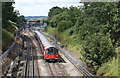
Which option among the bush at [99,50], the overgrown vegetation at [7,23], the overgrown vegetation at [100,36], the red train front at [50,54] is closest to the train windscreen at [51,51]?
the red train front at [50,54]

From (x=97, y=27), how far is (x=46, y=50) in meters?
8.88

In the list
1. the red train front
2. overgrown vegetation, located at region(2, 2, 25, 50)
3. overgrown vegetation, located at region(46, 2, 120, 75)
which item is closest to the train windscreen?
the red train front

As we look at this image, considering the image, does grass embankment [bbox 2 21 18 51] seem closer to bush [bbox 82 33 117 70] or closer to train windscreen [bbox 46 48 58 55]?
train windscreen [bbox 46 48 58 55]

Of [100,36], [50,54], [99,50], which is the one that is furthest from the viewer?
[50,54]

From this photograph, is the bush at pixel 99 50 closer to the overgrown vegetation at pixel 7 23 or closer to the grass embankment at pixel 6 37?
the overgrown vegetation at pixel 7 23

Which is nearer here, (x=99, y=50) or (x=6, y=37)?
(x=99, y=50)

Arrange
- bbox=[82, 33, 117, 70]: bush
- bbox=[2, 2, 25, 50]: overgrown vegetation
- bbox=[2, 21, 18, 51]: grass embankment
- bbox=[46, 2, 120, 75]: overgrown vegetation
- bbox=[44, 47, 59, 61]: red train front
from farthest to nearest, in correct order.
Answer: bbox=[2, 21, 18, 51]: grass embankment < bbox=[2, 2, 25, 50]: overgrown vegetation < bbox=[44, 47, 59, 61]: red train front < bbox=[46, 2, 120, 75]: overgrown vegetation < bbox=[82, 33, 117, 70]: bush

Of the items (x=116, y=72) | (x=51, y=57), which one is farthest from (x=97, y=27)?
(x=116, y=72)

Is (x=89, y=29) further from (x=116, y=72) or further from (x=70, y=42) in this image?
(x=116, y=72)

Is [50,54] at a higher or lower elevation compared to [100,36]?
lower

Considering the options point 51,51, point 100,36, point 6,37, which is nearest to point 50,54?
point 51,51

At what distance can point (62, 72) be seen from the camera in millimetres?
18422

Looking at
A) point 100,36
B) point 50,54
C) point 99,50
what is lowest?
point 50,54

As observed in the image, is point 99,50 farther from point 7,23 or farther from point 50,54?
point 7,23
